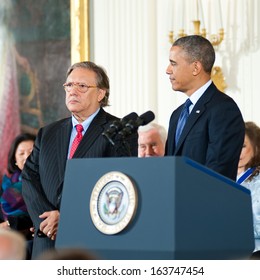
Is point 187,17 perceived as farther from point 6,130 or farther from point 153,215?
point 153,215

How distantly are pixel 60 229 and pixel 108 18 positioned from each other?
227 inches

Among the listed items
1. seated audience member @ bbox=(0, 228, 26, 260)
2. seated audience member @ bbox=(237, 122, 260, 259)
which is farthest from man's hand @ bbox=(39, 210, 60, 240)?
seated audience member @ bbox=(0, 228, 26, 260)

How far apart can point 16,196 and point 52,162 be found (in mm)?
2242

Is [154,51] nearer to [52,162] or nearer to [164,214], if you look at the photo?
[52,162]

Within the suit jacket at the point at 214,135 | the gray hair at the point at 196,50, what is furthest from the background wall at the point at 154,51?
the suit jacket at the point at 214,135

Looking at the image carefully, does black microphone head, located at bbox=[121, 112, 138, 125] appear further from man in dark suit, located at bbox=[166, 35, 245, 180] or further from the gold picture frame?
the gold picture frame

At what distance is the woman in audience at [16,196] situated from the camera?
22.1 ft

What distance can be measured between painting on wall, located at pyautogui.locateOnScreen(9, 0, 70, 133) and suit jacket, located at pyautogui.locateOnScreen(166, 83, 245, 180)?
464 centimetres

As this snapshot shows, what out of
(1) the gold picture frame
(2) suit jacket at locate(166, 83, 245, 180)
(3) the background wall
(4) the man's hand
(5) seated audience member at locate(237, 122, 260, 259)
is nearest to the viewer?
(2) suit jacket at locate(166, 83, 245, 180)

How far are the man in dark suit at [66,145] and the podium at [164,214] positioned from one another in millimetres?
1331

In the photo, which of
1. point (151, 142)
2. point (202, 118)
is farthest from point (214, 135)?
point (151, 142)

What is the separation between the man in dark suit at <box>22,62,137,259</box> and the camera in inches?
193

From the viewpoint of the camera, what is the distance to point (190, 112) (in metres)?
4.75

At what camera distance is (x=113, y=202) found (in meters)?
3.29
